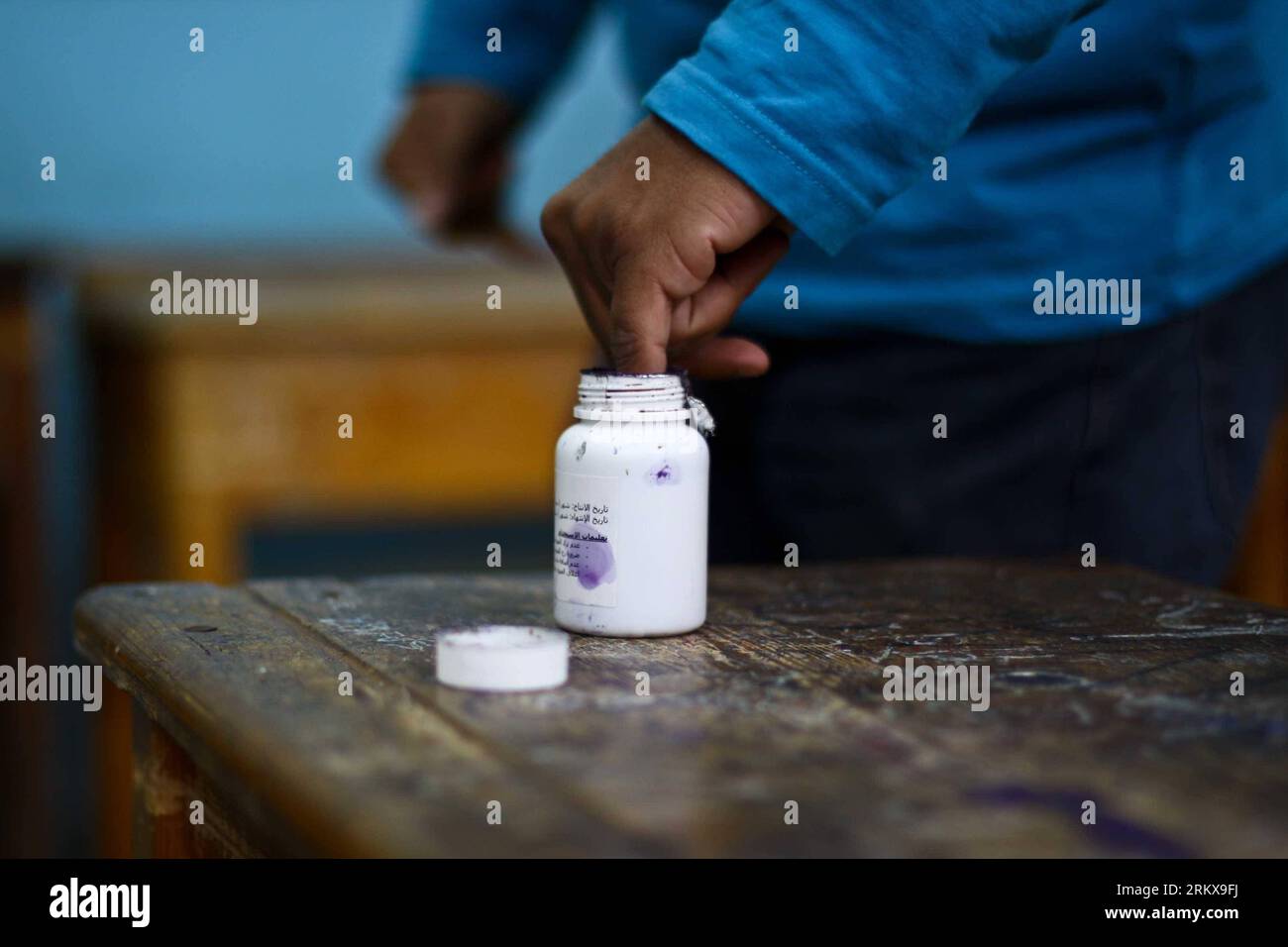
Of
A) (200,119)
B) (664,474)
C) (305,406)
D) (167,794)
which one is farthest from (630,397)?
(200,119)

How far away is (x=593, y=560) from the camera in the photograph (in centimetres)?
86

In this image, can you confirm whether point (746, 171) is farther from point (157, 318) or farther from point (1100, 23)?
point (157, 318)

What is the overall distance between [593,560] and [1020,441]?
0.45 meters

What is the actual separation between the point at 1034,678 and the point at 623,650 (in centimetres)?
22

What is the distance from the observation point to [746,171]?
841mm

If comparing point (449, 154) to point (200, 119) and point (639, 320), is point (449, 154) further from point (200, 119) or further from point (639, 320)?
point (200, 119)

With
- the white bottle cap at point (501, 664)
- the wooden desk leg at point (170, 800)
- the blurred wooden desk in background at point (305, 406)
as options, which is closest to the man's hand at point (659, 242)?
the white bottle cap at point (501, 664)

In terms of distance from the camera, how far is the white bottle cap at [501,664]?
72 centimetres

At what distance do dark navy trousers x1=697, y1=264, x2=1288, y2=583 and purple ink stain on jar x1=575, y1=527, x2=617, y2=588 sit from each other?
0.38 m

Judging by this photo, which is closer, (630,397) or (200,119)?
(630,397)

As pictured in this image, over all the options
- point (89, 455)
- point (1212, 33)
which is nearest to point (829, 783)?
point (1212, 33)

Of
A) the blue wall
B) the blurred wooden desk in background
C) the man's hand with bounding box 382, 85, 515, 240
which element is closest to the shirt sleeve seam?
the man's hand with bounding box 382, 85, 515, 240
